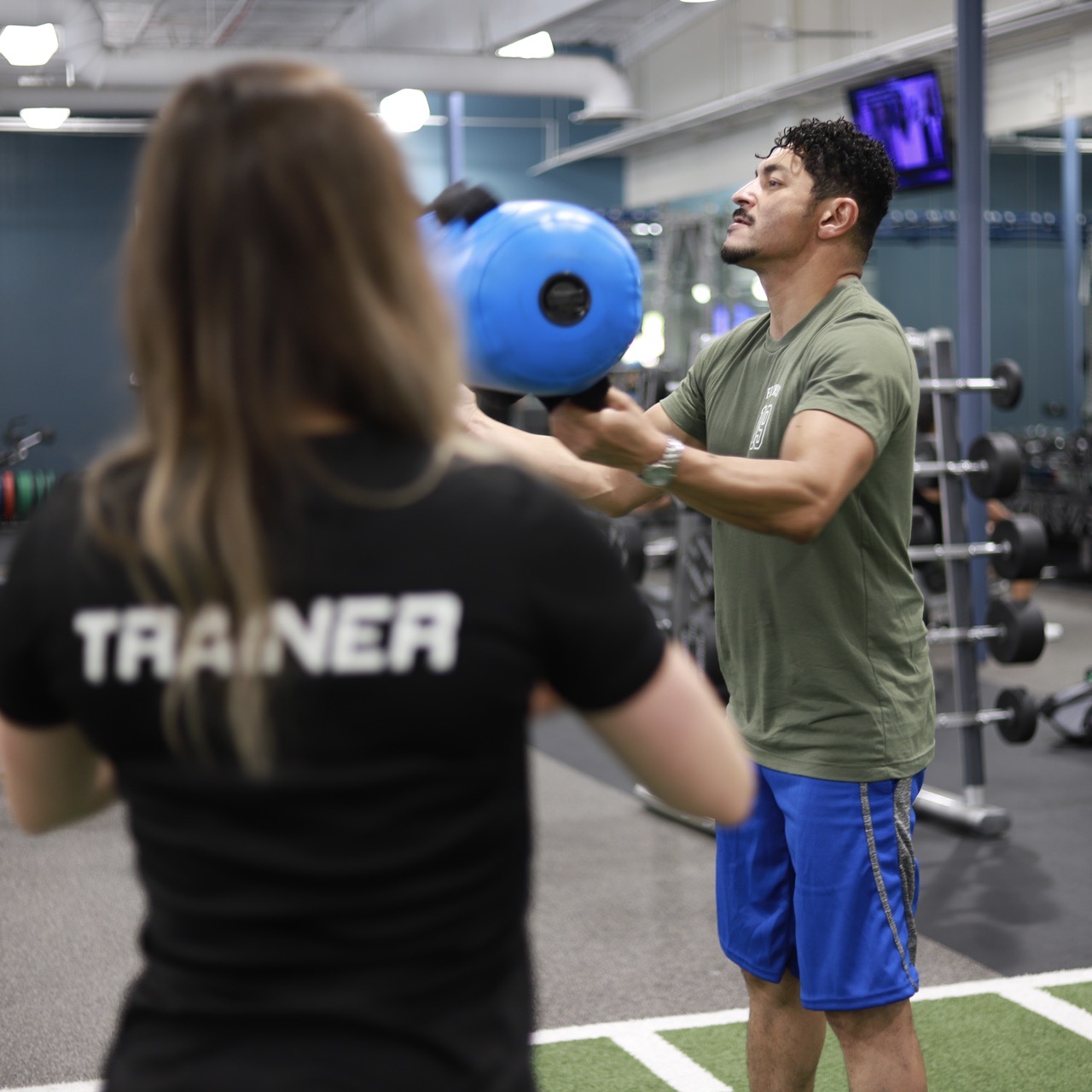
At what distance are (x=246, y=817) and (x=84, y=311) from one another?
1281 cm

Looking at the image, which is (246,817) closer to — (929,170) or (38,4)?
(929,170)

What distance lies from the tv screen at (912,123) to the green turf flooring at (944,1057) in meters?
5.78

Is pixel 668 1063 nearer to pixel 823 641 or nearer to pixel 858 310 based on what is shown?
pixel 823 641

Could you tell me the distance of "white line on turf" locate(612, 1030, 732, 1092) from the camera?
2.54 meters

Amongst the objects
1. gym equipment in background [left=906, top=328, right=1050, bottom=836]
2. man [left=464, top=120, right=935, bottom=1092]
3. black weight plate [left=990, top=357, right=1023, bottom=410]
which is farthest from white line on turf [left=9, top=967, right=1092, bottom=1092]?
black weight plate [left=990, top=357, right=1023, bottom=410]

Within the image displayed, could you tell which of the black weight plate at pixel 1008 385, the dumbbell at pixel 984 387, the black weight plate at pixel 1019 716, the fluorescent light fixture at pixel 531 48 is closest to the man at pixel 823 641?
the dumbbell at pixel 984 387

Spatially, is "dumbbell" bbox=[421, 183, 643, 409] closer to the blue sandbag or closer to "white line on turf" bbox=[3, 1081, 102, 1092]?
the blue sandbag

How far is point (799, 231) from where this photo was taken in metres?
1.96

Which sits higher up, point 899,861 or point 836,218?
point 836,218

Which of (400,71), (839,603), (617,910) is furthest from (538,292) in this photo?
(400,71)

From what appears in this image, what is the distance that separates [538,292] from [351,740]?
0.68m

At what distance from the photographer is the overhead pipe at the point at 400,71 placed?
30.4 ft

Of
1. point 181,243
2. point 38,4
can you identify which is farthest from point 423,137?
point 181,243

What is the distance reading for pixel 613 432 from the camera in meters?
1.53
